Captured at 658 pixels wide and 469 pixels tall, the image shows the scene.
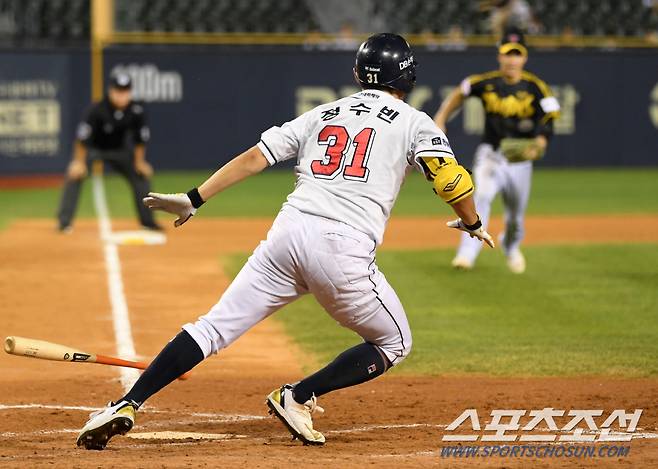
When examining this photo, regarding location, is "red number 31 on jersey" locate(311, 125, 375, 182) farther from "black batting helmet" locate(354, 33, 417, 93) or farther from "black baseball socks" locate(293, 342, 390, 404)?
"black baseball socks" locate(293, 342, 390, 404)

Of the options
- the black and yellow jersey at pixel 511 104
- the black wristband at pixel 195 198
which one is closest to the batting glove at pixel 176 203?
the black wristband at pixel 195 198

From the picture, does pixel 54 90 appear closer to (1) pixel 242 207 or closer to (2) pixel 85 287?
(1) pixel 242 207

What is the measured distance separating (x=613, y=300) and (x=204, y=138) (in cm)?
1331

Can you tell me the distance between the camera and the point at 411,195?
21125 mm

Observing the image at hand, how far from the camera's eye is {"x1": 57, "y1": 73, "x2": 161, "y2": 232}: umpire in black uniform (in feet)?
51.1

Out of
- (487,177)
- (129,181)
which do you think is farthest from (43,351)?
(129,181)

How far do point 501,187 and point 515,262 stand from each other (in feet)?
2.64

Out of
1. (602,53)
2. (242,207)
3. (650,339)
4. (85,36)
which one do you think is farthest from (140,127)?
(602,53)

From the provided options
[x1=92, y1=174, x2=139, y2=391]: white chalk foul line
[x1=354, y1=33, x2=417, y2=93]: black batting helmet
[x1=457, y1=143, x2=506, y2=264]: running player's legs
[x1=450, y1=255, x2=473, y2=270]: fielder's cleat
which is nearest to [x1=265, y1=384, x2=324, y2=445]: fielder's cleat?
[x1=354, y1=33, x2=417, y2=93]: black batting helmet

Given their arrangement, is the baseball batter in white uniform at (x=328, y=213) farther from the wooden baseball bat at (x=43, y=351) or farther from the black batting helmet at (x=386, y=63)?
the wooden baseball bat at (x=43, y=351)

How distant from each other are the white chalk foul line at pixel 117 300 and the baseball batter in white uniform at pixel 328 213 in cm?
197

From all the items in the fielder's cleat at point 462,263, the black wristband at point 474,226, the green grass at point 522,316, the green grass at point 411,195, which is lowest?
the green grass at point 411,195

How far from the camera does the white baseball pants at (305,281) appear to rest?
595 centimetres

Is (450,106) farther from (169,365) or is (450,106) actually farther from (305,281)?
(169,365)
